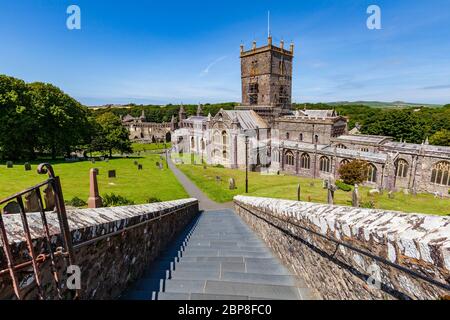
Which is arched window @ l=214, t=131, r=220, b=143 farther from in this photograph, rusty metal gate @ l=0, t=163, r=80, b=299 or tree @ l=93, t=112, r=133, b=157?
rusty metal gate @ l=0, t=163, r=80, b=299

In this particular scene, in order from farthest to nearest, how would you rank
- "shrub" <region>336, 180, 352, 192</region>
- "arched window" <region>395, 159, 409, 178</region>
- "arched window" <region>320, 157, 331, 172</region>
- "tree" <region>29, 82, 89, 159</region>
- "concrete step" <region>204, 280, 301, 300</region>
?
"tree" <region>29, 82, 89, 159</region> < "arched window" <region>320, 157, 331, 172</region> < "arched window" <region>395, 159, 409, 178</region> < "shrub" <region>336, 180, 352, 192</region> < "concrete step" <region>204, 280, 301, 300</region>

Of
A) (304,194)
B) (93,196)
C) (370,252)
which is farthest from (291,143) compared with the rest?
(370,252)

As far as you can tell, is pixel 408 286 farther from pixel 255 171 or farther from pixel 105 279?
pixel 255 171

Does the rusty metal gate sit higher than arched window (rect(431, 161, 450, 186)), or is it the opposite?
the rusty metal gate

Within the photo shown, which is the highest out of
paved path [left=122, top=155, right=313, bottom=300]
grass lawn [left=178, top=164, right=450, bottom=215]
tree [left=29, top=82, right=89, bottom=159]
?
tree [left=29, top=82, right=89, bottom=159]

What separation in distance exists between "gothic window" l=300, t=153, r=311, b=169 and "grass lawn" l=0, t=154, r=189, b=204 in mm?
21936

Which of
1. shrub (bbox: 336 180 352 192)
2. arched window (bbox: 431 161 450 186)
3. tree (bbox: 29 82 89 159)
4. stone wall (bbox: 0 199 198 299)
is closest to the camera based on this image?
stone wall (bbox: 0 199 198 299)

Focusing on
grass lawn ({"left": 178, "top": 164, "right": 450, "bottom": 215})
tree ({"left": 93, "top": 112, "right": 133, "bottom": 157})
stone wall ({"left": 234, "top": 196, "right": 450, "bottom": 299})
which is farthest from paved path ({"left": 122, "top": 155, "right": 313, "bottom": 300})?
tree ({"left": 93, "top": 112, "right": 133, "bottom": 157})

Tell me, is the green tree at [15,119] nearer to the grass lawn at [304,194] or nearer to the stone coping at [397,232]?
the grass lawn at [304,194]

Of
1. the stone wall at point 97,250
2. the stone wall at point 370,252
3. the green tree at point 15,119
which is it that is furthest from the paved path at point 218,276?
the green tree at point 15,119

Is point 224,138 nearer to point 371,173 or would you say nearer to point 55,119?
point 371,173

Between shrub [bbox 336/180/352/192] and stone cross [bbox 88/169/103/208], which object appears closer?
stone cross [bbox 88/169/103/208]

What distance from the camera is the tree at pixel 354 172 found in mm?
33125

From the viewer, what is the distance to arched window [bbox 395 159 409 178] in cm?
3475
